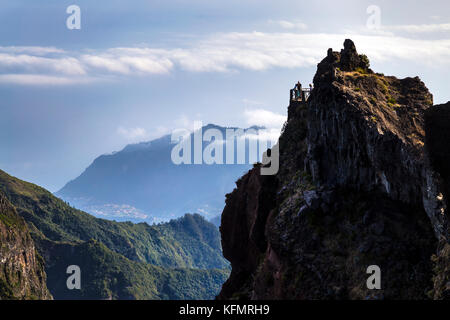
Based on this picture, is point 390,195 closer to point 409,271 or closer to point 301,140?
point 409,271

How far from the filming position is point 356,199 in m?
50.2

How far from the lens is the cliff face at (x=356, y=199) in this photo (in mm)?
44656

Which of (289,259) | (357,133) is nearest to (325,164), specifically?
(357,133)

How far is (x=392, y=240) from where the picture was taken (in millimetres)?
46812

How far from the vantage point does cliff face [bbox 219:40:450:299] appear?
44656 millimetres

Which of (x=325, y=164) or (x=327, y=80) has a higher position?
(x=327, y=80)

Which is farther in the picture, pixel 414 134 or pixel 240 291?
pixel 240 291

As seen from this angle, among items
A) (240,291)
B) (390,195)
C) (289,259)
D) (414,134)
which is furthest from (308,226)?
(240,291)

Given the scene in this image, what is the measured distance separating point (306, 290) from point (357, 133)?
11675 millimetres

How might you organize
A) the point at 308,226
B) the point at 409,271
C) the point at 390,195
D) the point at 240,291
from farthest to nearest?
the point at 240,291
the point at 308,226
the point at 390,195
the point at 409,271

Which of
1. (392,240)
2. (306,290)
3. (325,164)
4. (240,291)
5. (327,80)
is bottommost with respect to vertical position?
(240,291)

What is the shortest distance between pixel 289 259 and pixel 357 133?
10.3 m

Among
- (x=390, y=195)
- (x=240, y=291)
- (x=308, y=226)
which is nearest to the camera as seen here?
(x=390, y=195)

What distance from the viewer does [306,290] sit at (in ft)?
159
